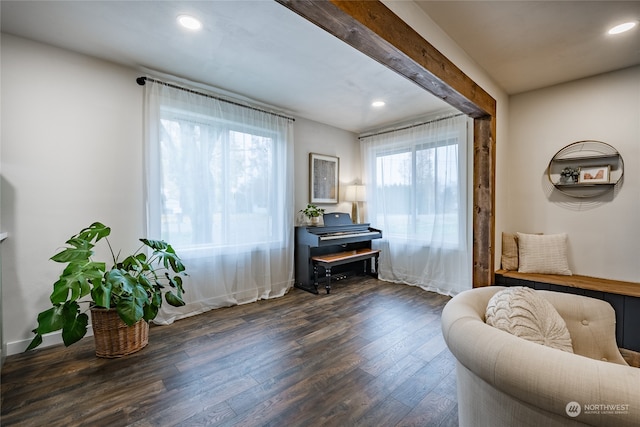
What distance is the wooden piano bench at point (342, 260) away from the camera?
12.4 feet

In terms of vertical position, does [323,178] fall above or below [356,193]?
above

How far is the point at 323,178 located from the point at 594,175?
324 cm

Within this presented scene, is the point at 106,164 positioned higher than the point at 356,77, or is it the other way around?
the point at 356,77

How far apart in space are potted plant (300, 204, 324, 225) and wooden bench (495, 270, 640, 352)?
241 centimetres

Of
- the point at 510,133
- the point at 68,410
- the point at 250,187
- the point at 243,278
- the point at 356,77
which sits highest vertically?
the point at 356,77

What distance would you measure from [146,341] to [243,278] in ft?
4.05

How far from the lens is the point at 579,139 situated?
2936 millimetres

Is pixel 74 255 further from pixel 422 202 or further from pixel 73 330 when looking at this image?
pixel 422 202

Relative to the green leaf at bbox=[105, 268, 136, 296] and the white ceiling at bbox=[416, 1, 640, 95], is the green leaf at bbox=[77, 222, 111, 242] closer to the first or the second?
the green leaf at bbox=[105, 268, 136, 296]

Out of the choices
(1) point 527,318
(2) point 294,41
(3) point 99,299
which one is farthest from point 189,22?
(1) point 527,318

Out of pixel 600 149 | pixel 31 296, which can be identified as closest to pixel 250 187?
pixel 31 296

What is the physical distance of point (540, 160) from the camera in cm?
317

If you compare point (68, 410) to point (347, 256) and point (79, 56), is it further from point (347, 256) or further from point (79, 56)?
point (347, 256)

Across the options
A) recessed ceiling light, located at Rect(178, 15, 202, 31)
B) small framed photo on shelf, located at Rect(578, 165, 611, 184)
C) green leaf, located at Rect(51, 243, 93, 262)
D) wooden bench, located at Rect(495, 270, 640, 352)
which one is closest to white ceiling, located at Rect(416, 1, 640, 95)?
small framed photo on shelf, located at Rect(578, 165, 611, 184)
